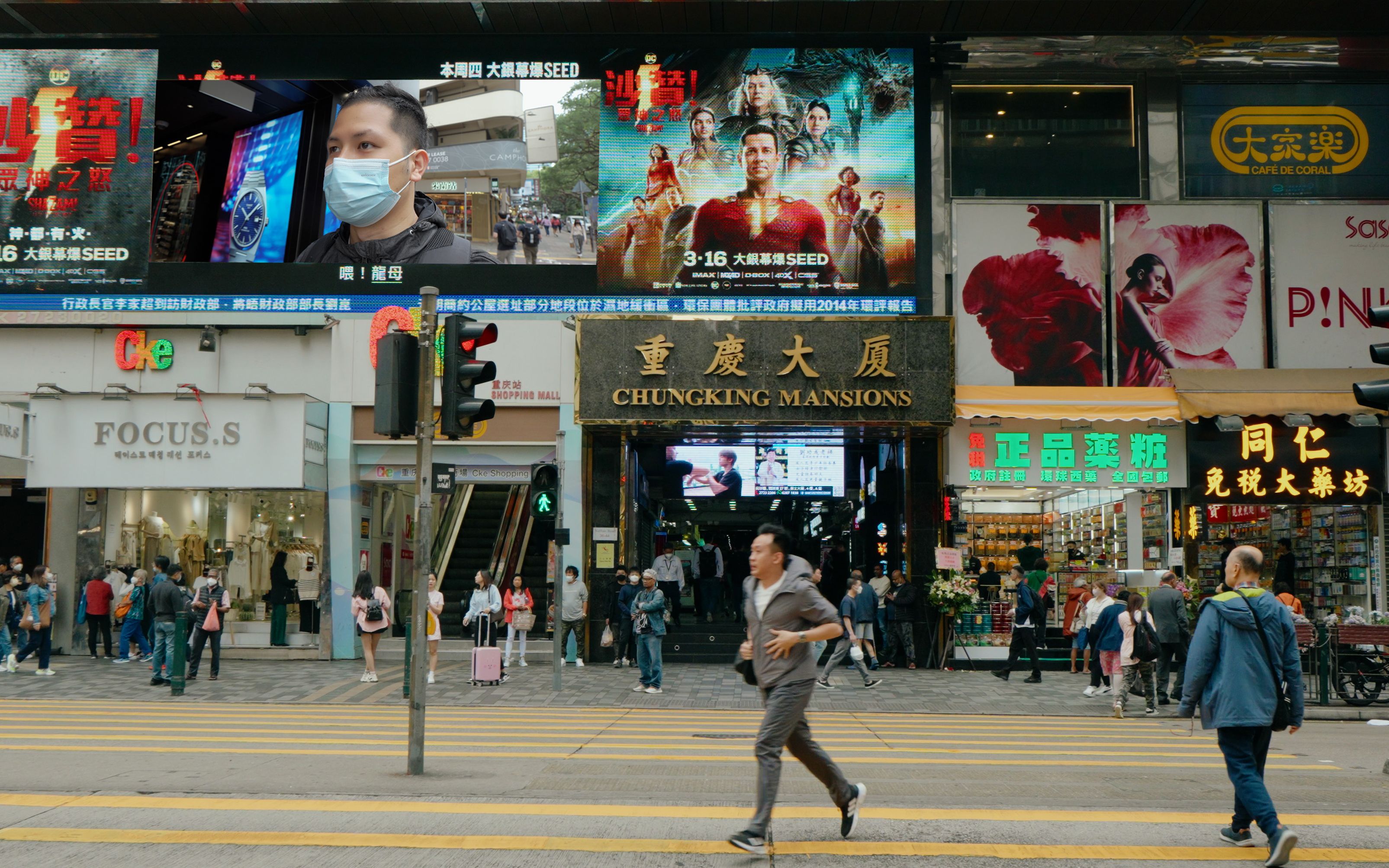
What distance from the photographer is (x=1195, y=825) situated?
7484 millimetres

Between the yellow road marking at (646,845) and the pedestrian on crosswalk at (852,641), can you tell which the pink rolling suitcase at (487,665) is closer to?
A: the pedestrian on crosswalk at (852,641)

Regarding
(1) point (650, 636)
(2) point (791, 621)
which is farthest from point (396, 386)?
(1) point (650, 636)

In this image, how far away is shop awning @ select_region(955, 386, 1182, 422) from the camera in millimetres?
20438

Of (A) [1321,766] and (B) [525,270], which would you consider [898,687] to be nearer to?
(A) [1321,766]

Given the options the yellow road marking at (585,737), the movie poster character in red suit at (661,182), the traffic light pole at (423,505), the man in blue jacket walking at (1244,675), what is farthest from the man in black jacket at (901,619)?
the man in blue jacket walking at (1244,675)

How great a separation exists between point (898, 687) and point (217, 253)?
14.2 metres

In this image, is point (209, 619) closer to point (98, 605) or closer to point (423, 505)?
point (98, 605)

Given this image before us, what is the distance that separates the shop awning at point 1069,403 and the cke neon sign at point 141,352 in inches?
555

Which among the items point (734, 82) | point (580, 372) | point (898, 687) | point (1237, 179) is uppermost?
Answer: point (734, 82)

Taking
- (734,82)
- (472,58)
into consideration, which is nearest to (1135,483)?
(734,82)

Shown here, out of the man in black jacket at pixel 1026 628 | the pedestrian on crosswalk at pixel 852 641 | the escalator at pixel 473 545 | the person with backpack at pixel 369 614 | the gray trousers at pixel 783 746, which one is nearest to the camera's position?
the gray trousers at pixel 783 746

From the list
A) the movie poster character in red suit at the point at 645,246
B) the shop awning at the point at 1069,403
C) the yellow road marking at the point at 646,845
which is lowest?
the yellow road marking at the point at 646,845

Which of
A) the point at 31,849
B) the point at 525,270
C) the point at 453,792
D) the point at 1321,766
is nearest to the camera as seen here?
the point at 31,849

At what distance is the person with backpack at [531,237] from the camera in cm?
2162
